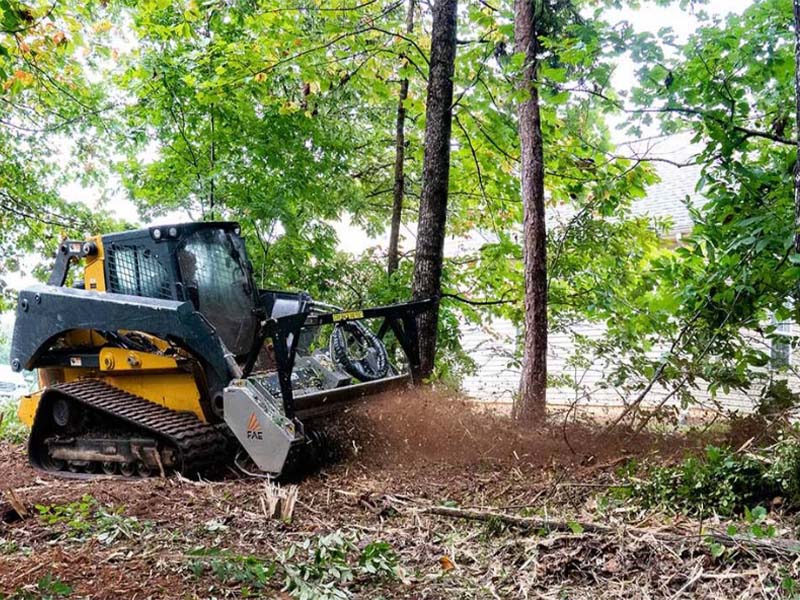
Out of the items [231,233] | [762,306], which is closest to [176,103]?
[231,233]

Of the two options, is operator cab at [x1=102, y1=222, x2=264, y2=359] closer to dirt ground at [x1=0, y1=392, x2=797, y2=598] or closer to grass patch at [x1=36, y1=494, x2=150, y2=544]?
dirt ground at [x1=0, y1=392, x2=797, y2=598]

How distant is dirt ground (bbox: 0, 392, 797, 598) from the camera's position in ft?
9.24

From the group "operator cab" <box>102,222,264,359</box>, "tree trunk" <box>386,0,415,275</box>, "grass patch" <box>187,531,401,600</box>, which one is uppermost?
"tree trunk" <box>386,0,415,275</box>

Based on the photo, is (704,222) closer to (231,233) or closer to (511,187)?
(231,233)

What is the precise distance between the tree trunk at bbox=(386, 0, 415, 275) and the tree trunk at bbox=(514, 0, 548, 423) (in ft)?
11.8

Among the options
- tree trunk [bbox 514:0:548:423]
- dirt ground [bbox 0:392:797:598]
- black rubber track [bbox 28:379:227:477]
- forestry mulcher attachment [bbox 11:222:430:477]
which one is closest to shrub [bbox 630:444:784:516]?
dirt ground [bbox 0:392:797:598]

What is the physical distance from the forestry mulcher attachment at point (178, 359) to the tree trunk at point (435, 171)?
915mm

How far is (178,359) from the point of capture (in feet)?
18.6

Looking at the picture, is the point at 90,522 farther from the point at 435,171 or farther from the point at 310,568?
the point at 435,171

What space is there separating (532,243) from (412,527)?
3.18m

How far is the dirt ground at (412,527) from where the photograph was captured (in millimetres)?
2816

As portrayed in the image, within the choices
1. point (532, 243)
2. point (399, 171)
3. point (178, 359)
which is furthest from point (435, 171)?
point (178, 359)

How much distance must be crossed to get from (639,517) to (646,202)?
39.2 feet

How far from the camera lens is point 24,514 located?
430 centimetres
